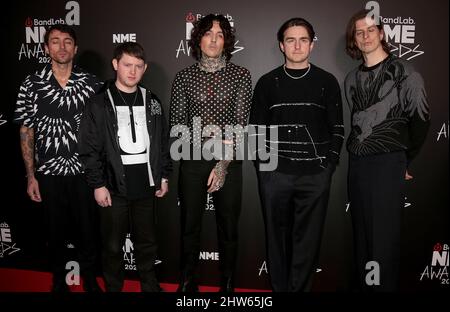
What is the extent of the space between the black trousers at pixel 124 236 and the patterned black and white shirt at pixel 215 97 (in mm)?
642

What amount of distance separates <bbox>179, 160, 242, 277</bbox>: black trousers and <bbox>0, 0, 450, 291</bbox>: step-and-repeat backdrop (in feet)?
1.69

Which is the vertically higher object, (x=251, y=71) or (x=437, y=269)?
(x=251, y=71)

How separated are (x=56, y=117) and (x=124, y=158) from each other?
25.1 inches

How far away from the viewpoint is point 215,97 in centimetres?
247

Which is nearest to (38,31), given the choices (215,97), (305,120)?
(215,97)

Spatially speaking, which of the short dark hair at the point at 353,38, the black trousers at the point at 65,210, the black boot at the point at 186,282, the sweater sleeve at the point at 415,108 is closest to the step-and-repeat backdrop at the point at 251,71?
the short dark hair at the point at 353,38

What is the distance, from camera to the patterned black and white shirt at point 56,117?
2539 mm

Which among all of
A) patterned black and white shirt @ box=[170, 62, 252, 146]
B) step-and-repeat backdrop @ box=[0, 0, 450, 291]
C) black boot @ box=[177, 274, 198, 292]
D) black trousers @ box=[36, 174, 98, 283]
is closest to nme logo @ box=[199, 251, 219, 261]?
step-and-repeat backdrop @ box=[0, 0, 450, 291]

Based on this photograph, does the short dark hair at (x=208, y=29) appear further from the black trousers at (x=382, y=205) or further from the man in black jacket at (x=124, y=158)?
the black trousers at (x=382, y=205)

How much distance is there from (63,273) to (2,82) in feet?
6.07

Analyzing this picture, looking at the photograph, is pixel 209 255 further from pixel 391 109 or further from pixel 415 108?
pixel 415 108

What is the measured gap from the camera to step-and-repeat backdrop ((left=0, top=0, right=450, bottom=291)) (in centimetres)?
281

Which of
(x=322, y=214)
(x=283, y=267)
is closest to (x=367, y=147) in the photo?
(x=322, y=214)
